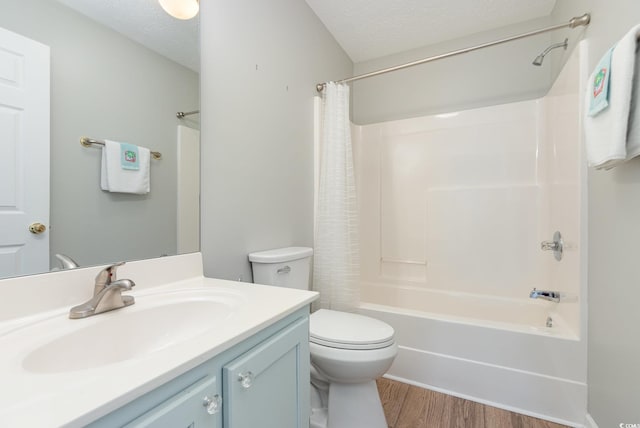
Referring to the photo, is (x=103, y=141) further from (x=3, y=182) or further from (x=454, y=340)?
(x=454, y=340)

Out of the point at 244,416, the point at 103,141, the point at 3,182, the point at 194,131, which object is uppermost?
the point at 194,131

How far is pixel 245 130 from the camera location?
4.63 feet

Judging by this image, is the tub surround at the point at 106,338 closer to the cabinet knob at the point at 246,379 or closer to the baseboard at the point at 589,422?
the cabinet knob at the point at 246,379

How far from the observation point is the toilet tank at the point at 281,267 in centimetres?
139

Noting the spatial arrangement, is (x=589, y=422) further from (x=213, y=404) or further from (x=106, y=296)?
(x=106, y=296)

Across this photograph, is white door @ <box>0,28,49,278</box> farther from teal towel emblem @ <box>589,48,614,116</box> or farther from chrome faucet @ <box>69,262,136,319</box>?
teal towel emblem @ <box>589,48,614,116</box>

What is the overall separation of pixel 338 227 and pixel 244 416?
1.29m

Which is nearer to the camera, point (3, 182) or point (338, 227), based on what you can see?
point (3, 182)

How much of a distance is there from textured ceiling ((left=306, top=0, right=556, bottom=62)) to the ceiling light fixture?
1028 millimetres

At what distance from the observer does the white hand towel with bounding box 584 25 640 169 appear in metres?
0.89

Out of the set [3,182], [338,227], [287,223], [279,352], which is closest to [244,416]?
[279,352]

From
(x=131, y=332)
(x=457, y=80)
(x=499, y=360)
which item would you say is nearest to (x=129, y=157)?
(x=131, y=332)

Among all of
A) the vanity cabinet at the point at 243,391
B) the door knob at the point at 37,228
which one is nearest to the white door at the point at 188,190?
the door knob at the point at 37,228

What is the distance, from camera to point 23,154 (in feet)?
2.40
